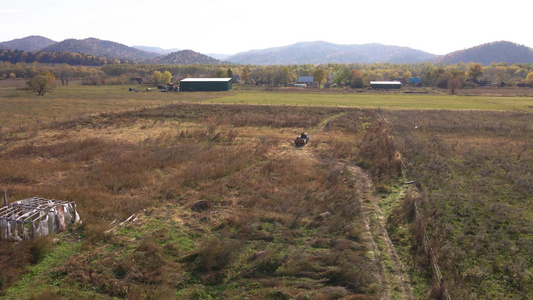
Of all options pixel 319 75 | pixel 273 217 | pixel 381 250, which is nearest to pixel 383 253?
pixel 381 250

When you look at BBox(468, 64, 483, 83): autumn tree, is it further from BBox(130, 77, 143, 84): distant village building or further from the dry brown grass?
BBox(130, 77, 143, 84): distant village building

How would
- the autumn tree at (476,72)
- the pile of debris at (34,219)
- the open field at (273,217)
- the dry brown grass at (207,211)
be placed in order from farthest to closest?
1. the autumn tree at (476,72)
2. the pile of debris at (34,219)
3. the dry brown grass at (207,211)
4. the open field at (273,217)

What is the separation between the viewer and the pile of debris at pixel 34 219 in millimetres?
10602

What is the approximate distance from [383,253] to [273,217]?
→ 4.41 m

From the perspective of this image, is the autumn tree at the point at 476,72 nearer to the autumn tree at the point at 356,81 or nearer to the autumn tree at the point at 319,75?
the autumn tree at the point at 356,81

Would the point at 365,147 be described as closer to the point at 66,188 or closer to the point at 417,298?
the point at 417,298

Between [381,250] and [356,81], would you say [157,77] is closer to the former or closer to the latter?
[356,81]

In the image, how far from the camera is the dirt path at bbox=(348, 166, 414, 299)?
900 cm

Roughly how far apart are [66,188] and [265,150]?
12.8m

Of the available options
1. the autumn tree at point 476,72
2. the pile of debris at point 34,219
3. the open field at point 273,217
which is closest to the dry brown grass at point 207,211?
the open field at point 273,217

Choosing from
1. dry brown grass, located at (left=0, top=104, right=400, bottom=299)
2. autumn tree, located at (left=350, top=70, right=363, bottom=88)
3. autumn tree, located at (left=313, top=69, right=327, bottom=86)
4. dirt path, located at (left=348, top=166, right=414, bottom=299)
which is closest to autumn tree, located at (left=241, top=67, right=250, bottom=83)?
autumn tree, located at (left=313, top=69, right=327, bottom=86)

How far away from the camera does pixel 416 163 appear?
21000 mm

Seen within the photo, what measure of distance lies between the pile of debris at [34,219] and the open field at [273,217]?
0.43 metres

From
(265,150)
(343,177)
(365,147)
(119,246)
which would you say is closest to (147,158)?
(265,150)
